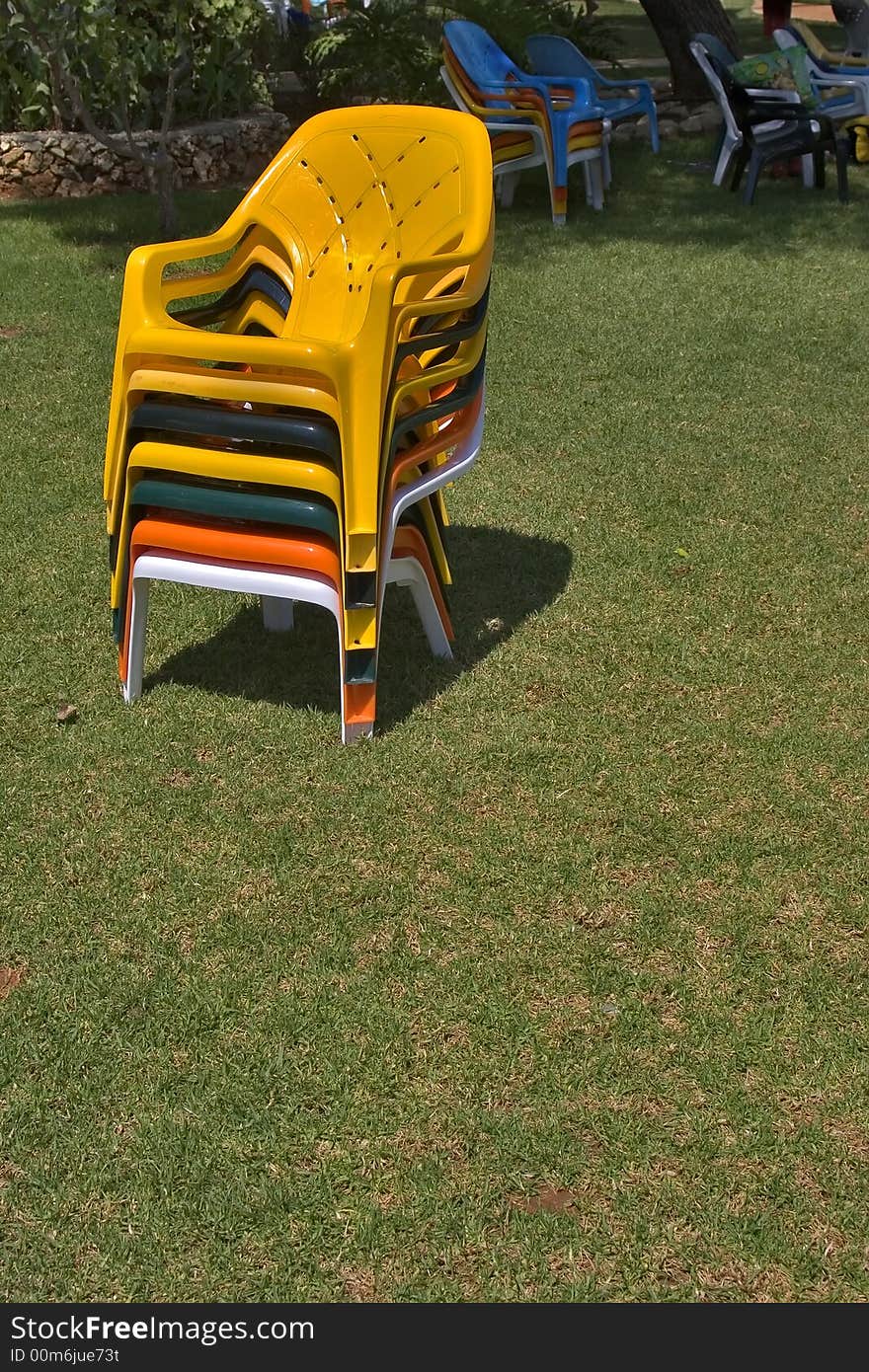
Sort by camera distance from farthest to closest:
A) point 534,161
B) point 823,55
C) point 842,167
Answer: point 823,55
point 842,167
point 534,161

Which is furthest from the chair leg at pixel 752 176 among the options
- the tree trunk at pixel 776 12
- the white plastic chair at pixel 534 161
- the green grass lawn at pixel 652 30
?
the green grass lawn at pixel 652 30

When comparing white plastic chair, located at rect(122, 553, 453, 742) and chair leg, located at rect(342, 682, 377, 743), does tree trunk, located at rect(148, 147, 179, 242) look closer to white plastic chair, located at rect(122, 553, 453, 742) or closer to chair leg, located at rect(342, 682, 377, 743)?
white plastic chair, located at rect(122, 553, 453, 742)

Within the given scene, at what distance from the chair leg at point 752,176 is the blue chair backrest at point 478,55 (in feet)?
5.77

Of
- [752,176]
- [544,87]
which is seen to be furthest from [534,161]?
[752,176]

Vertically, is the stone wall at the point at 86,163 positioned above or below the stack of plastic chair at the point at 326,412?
below

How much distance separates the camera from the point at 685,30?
11.7 metres

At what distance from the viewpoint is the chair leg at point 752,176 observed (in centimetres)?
952

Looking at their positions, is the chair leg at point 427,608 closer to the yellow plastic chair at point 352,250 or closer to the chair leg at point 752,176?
the yellow plastic chair at point 352,250

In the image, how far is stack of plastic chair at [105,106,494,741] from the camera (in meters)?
3.29

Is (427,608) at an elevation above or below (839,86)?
below

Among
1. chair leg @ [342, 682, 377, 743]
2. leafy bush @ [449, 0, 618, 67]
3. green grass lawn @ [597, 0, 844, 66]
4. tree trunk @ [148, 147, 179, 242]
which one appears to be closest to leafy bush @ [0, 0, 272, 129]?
tree trunk @ [148, 147, 179, 242]

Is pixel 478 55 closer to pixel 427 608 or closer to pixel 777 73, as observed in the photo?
pixel 777 73

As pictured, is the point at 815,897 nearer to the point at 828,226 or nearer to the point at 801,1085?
the point at 801,1085

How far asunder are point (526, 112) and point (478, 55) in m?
0.79
